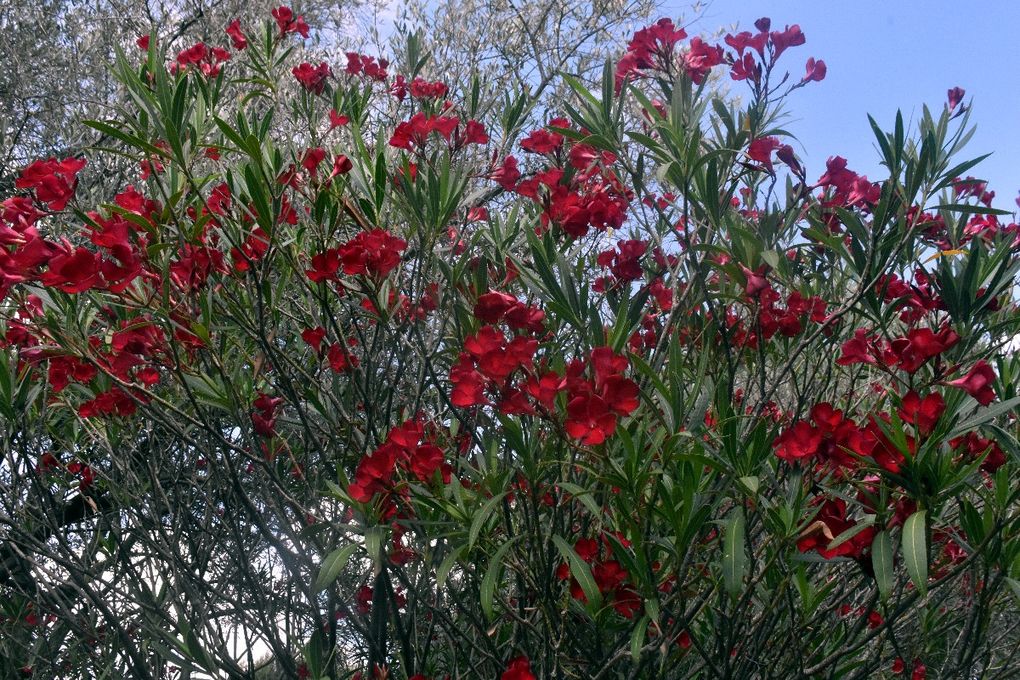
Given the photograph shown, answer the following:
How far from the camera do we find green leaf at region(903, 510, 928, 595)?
1.44 meters

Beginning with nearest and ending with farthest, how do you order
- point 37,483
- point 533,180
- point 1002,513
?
point 1002,513, point 533,180, point 37,483

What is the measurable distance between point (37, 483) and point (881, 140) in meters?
2.63

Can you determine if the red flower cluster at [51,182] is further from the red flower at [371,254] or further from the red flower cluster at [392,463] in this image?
the red flower cluster at [392,463]

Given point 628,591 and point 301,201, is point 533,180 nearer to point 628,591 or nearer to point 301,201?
point 301,201

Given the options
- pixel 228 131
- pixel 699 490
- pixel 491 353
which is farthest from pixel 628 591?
pixel 228 131

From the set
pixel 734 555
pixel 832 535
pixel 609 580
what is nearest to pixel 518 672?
pixel 609 580

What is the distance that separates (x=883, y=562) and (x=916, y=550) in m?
0.08

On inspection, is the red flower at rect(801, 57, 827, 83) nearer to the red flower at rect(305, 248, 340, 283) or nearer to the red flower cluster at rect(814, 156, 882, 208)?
the red flower cluster at rect(814, 156, 882, 208)

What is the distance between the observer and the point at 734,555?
1.57 m

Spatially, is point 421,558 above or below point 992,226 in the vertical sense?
below

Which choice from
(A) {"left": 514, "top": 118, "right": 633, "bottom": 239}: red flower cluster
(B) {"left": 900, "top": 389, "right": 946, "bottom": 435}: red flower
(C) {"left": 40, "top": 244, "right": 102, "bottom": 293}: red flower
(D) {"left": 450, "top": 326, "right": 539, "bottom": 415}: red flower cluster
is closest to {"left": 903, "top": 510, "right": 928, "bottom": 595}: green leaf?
(B) {"left": 900, "top": 389, "right": 946, "bottom": 435}: red flower

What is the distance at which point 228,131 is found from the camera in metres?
1.94

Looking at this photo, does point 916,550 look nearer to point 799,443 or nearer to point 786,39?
point 799,443

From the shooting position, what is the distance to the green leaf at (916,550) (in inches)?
56.7
